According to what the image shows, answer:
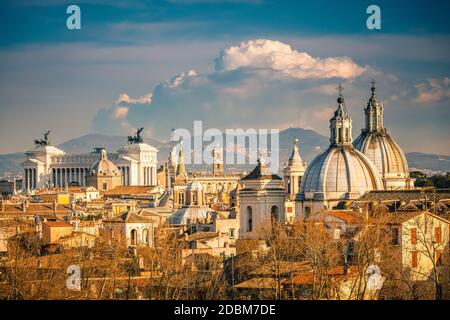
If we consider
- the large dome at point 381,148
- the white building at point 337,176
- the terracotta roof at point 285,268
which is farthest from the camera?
the large dome at point 381,148

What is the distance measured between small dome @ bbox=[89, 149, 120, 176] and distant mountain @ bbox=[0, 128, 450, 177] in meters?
9.94

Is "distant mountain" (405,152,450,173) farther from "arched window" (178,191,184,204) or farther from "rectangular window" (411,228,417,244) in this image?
"rectangular window" (411,228,417,244)

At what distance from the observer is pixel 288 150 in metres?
90.5

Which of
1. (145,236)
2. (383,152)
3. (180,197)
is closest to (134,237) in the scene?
(145,236)

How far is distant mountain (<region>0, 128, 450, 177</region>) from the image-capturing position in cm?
6556

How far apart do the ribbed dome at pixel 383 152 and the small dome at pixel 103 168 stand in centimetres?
6135

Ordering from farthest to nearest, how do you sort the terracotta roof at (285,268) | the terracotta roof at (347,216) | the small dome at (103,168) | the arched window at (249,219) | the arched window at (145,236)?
1. the small dome at (103,168)
2. the arched window at (249,219)
3. the arched window at (145,236)
4. the terracotta roof at (347,216)
5. the terracotta roof at (285,268)

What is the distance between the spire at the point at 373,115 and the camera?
6256 cm

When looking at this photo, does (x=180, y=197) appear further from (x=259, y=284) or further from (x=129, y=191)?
(x=259, y=284)

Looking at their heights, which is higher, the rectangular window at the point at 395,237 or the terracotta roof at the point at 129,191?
the terracotta roof at the point at 129,191

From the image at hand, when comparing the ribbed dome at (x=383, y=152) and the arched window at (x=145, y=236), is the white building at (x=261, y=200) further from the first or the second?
the ribbed dome at (x=383, y=152)

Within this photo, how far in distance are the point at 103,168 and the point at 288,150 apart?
3592cm

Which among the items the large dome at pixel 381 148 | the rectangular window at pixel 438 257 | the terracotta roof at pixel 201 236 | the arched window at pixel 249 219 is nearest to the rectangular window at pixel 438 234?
the rectangular window at pixel 438 257

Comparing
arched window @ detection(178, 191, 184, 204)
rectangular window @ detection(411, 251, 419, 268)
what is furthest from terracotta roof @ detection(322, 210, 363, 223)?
arched window @ detection(178, 191, 184, 204)
